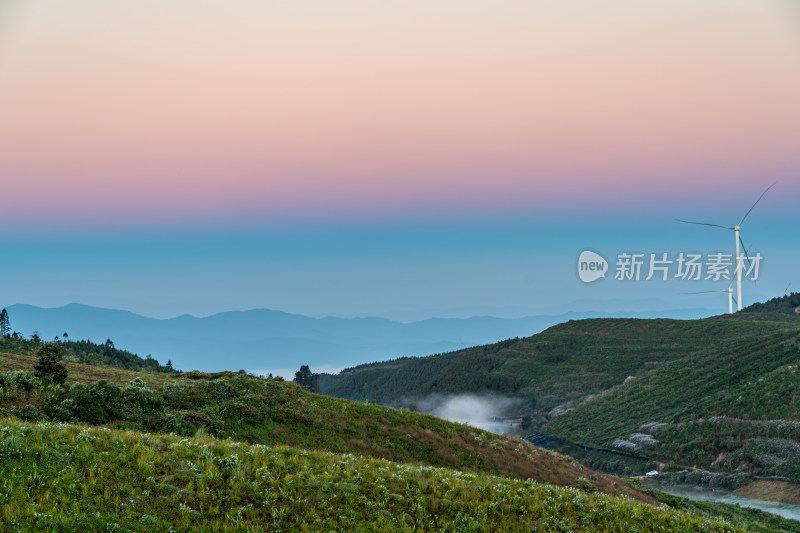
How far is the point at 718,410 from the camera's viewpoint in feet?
320

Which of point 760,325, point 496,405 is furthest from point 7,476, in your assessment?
point 760,325

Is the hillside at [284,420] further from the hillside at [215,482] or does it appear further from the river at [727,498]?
the river at [727,498]

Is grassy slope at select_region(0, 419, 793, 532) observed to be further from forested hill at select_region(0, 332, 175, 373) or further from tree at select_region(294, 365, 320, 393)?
tree at select_region(294, 365, 320, 393)

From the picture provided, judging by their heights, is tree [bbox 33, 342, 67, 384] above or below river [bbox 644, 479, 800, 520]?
above

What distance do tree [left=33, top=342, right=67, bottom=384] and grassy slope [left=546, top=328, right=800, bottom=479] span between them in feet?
267

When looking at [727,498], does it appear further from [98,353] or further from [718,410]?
[98,353]

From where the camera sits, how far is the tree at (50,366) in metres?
32.2

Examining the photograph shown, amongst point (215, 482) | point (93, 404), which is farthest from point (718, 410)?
point (215, 482)

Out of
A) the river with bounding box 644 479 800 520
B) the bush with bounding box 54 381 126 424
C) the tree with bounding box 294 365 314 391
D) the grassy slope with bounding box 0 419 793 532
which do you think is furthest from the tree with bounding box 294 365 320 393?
the grassy slope with bounding box 0 419 793 532

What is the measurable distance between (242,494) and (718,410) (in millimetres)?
101085

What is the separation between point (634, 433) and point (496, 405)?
249ft

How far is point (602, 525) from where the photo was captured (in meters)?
22.2

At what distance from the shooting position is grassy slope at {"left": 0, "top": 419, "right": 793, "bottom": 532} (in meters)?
17.0

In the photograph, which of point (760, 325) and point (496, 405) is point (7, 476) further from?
point (760, 325)
